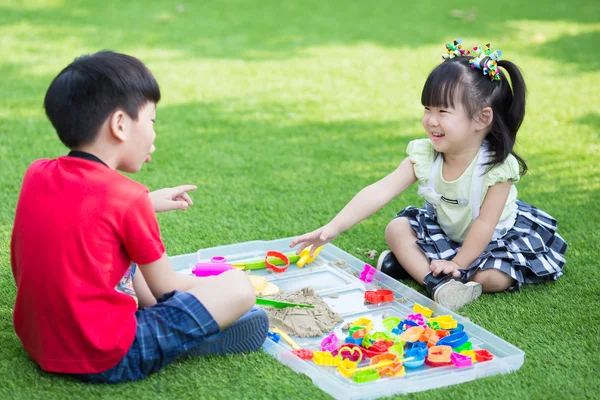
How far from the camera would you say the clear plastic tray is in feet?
6.20

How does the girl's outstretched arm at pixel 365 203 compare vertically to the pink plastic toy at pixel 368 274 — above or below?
above

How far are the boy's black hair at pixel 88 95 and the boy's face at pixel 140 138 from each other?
4 centimetres

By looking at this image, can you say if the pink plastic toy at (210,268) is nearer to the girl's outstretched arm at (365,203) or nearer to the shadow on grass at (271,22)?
the girl's outstretched arm at (365,203)

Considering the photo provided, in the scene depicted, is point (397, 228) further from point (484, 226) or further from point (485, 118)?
point (485, 118)

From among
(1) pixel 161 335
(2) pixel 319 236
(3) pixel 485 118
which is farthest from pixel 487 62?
(1) pixel 161 335

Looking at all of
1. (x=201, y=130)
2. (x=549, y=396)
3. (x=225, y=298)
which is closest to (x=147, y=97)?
(x=225, y=298)

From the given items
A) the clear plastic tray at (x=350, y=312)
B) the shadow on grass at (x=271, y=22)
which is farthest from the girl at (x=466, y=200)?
the shadow on grass at (x=271, y=22)

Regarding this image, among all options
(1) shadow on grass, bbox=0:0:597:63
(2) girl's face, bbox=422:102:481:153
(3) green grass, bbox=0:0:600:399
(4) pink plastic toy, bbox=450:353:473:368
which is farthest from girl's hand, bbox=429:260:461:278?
(1) shadow on grass, bbox=0:0:597:63

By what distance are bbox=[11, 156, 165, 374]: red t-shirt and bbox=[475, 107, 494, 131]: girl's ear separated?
115 cm

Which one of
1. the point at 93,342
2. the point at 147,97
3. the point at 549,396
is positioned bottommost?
the point at 549,396

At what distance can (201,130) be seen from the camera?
4.00m

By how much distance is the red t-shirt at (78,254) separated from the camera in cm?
176

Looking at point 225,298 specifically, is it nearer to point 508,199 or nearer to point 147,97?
point 147,97

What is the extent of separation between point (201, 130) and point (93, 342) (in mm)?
2315
